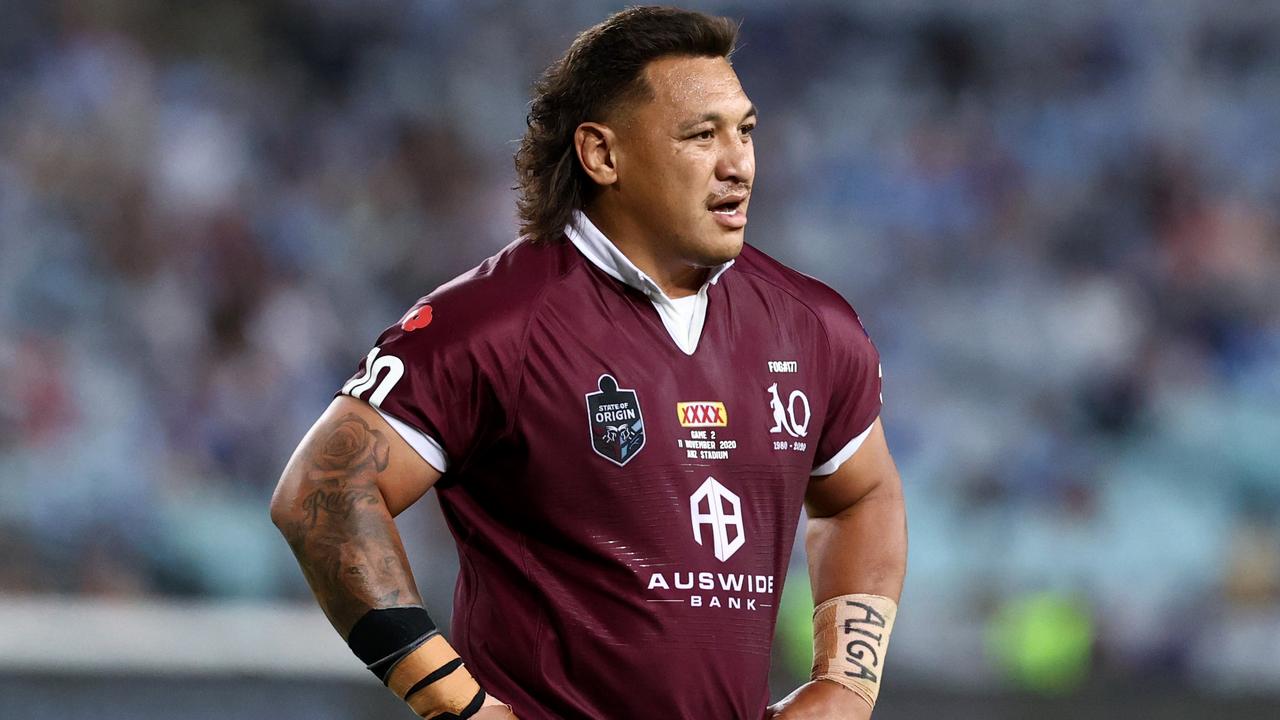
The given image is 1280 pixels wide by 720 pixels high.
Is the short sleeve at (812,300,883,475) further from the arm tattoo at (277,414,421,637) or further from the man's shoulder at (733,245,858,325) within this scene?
the arm tattoo at (277,414,421,637)

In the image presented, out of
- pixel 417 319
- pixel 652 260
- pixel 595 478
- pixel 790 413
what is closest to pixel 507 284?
pixel 417 319

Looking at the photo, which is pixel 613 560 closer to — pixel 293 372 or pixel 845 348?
pixel 845 348

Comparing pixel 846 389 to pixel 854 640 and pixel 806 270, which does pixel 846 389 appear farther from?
pixel 806 270

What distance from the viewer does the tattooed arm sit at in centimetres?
316

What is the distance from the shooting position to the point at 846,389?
374 cm

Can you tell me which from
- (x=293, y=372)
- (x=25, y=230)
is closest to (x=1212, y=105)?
(x=293, y=372)

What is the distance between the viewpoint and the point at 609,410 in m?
3.35

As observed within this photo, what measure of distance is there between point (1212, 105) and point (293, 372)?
5725 millimetres

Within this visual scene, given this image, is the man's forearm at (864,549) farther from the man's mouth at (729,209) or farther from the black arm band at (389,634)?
the black arm band at (389,634)

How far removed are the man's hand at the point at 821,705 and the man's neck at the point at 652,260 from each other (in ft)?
2.92

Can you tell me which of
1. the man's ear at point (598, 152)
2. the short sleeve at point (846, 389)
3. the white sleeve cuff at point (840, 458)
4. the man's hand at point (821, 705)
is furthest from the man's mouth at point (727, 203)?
the man's hand at point (821, 705)

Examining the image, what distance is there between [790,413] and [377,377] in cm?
87

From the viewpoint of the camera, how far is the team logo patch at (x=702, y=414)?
3420mm

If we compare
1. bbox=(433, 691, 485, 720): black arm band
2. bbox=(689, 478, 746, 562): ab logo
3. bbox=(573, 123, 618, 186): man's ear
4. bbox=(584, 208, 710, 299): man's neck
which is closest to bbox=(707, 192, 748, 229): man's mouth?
bbox=(584, 208, 710, 299): man's neck
